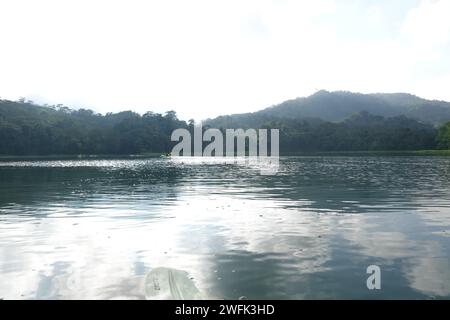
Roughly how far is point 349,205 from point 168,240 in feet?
54.6

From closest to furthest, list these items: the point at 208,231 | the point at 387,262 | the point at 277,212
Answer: the point at 387,262
the point at 208,231
the point at 277,212

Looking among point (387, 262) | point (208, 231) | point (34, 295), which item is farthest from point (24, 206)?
point (387, 262)

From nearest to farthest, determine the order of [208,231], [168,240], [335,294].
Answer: [335,294] → [168,240] → [208,231]

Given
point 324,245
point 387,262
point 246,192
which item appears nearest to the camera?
point 387,262

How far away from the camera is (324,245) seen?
61.0 feet

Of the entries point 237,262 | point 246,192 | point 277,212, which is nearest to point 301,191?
point 246,192

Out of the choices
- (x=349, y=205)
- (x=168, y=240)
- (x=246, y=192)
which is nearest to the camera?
(x=168, y=240)
